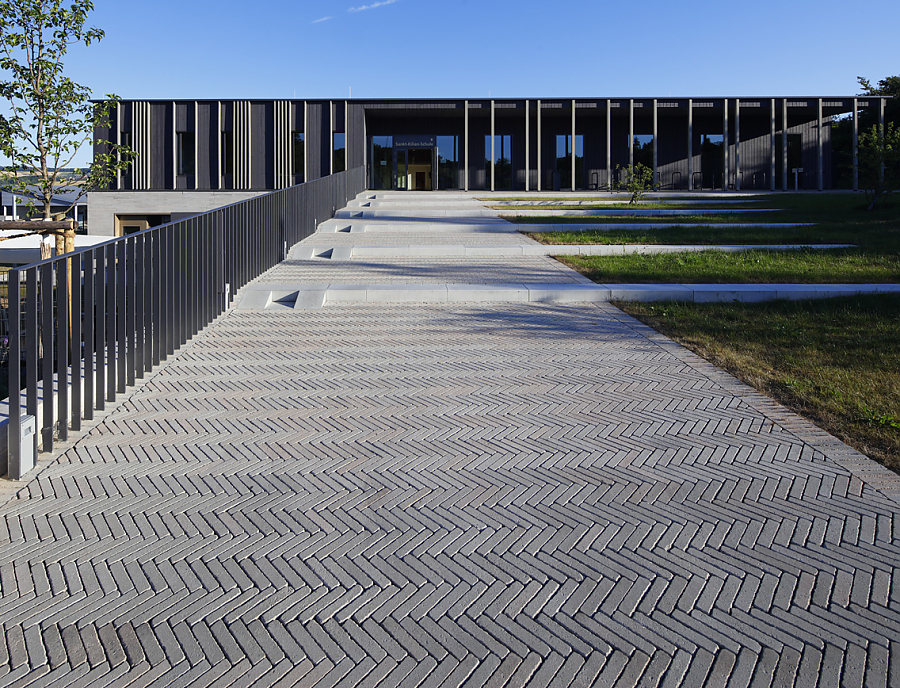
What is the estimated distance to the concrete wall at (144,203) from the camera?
3478 cm

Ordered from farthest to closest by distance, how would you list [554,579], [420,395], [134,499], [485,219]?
[485,219]
[420,395]
[134,499]
[554,579]

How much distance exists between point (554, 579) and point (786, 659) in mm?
1012

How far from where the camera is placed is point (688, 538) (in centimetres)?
397

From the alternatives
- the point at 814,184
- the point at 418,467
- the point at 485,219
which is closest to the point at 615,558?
the point at 418,467

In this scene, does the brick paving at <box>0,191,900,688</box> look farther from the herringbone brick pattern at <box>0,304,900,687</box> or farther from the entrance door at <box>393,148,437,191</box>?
the entrance door at <box>393,148,437,191</box>

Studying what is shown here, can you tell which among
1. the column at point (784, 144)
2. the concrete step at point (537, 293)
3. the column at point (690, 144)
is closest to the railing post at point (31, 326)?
the concrete step at point (537, 293)

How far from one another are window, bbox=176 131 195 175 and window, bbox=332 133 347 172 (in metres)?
6.90

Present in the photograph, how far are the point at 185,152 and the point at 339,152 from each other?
7521 mm

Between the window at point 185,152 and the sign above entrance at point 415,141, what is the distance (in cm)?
1002

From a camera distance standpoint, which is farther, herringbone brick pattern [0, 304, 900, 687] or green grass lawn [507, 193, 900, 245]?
green grass lawn [507, 193, 900, 245]

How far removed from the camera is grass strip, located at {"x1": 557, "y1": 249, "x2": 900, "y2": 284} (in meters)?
12.3

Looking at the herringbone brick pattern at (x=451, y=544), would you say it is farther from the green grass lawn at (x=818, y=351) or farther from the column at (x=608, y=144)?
the column at (x=608, y=144)

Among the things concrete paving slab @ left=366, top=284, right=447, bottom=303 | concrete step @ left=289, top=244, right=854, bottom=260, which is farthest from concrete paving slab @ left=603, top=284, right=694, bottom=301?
concrete step @ left=289, top=244, right=854, bottom=260

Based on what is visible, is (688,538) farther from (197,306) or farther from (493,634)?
(197,306)
